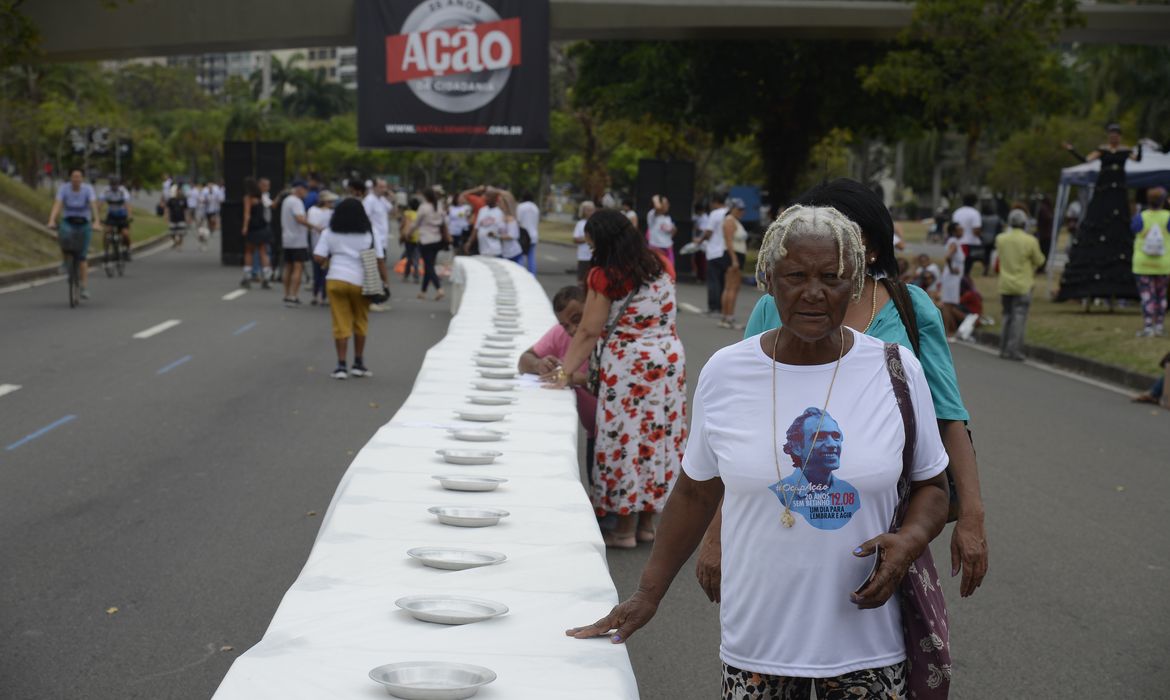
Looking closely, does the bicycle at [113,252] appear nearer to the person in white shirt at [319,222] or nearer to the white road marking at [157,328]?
the person in white shirt at [319,222]

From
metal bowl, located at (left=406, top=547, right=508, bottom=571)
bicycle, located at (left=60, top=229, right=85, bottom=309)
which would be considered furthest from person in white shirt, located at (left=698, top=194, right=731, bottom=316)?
metal bowl, located at (left=406, top=547, right=508, bottom=571)

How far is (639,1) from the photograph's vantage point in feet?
92.6

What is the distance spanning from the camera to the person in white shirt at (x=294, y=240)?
68.6ft

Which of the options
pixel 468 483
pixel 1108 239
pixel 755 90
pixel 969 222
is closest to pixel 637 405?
pixel 468 483

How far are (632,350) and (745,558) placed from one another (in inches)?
175

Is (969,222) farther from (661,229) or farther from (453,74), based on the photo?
(453,74)

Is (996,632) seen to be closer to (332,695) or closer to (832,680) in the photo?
(832,680)

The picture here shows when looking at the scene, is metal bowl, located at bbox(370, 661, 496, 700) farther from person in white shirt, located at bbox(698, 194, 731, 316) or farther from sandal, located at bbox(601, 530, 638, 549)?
person in white shirt, located at bbox(698, 194, 731, 316)

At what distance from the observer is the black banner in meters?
28.8

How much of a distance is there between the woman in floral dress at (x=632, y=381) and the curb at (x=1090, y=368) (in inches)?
375

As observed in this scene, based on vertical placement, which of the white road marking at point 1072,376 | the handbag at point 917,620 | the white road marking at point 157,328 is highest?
the handbag at point 917,620

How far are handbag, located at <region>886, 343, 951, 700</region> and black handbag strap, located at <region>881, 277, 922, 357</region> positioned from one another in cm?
62

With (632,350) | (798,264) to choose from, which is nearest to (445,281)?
(632,350)

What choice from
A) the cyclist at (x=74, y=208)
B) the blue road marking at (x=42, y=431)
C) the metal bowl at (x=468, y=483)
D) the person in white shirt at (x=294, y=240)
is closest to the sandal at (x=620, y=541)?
the metal bowl at (x=468, y=483)
